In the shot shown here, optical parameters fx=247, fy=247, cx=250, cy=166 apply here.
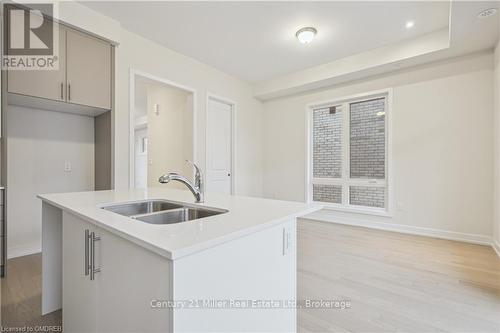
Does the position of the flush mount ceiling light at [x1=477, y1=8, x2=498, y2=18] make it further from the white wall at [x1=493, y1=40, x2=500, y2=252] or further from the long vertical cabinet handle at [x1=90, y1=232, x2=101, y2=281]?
the long vertical cabinet handle at [x1=90, y1=232, x2=101, y2=281]

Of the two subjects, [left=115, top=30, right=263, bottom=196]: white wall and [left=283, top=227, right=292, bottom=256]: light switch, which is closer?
[left=283, top=227, right=292, bottom=256]: light switch

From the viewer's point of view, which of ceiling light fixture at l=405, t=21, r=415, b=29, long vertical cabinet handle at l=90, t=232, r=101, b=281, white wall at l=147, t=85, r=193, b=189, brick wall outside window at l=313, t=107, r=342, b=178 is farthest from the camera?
brick wall outside window at l=313, t=107, r=342, b=178

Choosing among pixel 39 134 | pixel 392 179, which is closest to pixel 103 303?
pixel 39 134

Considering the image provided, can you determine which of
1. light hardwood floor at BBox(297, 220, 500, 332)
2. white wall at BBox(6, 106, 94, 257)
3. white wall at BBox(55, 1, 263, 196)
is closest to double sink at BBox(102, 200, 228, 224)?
light hardwood floor at BBox(297, 220, 500, 332)

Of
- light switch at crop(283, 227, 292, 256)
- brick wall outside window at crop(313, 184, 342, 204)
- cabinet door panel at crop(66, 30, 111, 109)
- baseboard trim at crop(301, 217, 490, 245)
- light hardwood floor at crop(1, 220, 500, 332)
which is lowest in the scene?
light hardwood floor at crop(1, 220, 500, 332)

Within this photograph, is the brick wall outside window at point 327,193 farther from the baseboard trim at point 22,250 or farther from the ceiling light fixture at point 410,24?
the baseboard trim at point 22,250

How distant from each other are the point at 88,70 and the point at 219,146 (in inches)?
94.8

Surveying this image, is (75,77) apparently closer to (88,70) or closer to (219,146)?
(88,70)

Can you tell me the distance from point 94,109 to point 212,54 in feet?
6.35

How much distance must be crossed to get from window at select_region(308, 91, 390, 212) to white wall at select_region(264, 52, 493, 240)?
0.70ft

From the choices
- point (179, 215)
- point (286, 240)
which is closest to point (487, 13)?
point (286, 240)

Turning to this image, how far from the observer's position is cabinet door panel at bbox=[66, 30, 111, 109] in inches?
106

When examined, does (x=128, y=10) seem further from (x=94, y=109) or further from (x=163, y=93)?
(x=163, y=93)

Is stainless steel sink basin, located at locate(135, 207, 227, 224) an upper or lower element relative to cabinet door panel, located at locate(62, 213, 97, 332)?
upper
